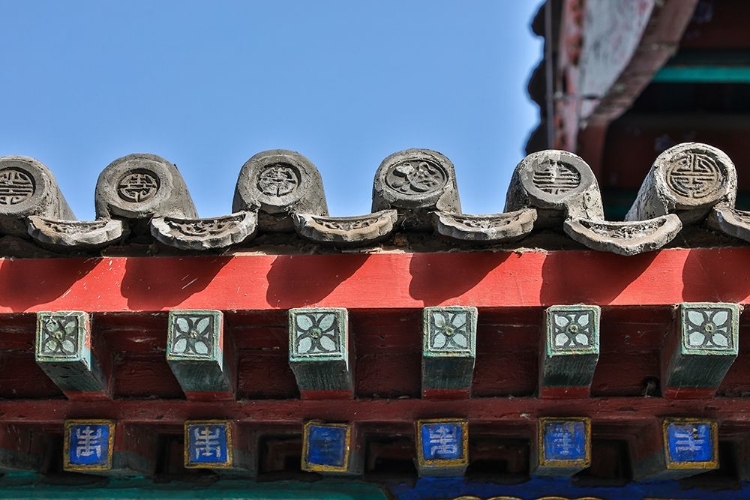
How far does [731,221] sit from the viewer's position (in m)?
4.49

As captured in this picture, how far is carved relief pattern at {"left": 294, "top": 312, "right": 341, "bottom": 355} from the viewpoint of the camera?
4.51 m

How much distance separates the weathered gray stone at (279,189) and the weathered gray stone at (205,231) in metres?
0.06

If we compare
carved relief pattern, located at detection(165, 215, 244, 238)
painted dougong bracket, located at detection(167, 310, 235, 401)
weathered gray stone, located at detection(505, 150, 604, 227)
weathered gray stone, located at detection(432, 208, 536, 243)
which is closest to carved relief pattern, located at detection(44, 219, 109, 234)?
carved relief pattern, located at detection(165, 215, 244, 238)

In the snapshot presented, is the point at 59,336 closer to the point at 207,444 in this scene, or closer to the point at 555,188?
the point at 207,444

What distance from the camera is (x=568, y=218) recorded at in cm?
456

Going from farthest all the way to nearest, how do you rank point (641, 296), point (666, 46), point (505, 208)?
1. point (666, 46)
2. point (505, 208)
3. point (641, 296)

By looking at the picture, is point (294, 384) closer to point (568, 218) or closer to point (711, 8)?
point (568, 218)

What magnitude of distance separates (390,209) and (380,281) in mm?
264

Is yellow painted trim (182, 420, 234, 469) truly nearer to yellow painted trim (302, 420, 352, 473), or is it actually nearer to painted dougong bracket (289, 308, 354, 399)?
yellow painted trim (302, 420, 352, 473)

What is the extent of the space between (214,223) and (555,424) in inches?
58.6

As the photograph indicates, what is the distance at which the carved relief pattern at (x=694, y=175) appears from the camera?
4.54 m

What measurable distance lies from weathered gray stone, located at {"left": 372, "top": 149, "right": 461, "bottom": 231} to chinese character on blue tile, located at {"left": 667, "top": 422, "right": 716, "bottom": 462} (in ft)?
3.82

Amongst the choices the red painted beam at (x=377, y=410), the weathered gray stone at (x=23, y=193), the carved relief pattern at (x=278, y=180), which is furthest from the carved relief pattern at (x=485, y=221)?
the weathered gray stone at (x=23, y=193)

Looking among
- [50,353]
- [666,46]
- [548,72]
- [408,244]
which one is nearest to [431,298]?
[408,244]
